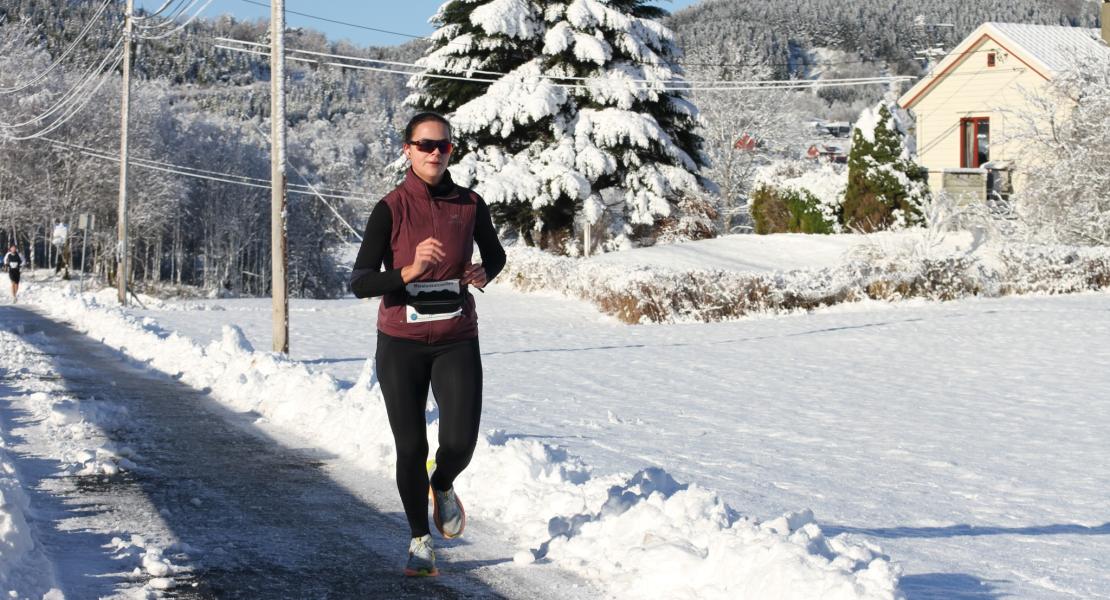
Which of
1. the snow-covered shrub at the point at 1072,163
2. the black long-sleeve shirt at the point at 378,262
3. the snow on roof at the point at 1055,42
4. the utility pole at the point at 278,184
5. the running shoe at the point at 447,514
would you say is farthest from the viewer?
the snow on roof at the point at 1055,42

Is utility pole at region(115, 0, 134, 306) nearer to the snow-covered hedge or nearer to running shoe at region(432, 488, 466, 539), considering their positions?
the snow-covered hedge

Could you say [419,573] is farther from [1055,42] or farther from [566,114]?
[1055,42]

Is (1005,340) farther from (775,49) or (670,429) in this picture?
(775,49)

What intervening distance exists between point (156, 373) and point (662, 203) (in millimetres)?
23791

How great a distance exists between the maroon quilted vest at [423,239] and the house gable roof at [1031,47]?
34902mm

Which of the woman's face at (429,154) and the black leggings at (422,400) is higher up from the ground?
the woman's face at (429,154)

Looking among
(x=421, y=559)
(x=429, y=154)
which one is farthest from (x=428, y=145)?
(x=421, y=559)

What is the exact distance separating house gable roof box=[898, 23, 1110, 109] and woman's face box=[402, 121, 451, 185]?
34839 mm

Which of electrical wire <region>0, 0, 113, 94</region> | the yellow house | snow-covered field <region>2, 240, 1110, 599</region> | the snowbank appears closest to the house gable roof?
the yellow house

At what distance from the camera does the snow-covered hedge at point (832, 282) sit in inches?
1017

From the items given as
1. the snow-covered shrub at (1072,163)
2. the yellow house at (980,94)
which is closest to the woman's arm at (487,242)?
the snow-covered shrub at (1072,163)

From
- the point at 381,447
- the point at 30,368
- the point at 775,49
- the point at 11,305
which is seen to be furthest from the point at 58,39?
the point at 381,447

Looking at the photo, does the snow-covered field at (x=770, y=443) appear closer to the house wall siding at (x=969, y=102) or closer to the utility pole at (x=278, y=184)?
the utility pole at (x=278, y=184)

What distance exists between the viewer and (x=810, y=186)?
147 feet
